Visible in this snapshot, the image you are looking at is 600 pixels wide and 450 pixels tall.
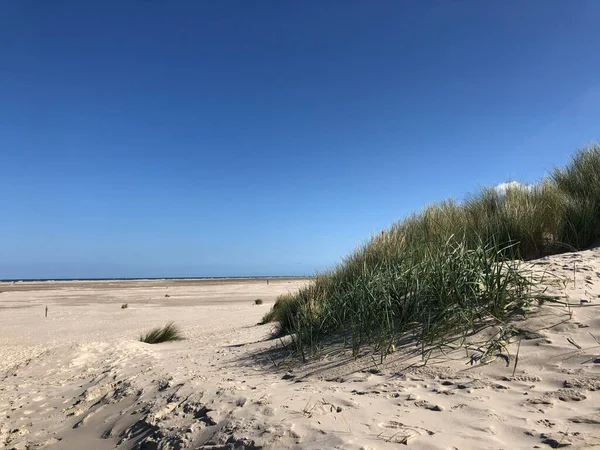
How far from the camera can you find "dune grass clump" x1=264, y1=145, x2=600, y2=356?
420 cm

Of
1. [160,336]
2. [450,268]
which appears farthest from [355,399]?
[160,336]

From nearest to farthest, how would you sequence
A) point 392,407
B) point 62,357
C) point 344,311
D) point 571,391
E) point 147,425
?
point 571,391 → point 392,407 → point 147,425 → point 344,311 → point 62,357

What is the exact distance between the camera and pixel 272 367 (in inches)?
189

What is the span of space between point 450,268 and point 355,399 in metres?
2.03

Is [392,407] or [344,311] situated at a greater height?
[344,311]

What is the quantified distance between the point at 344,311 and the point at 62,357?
20.8 feet

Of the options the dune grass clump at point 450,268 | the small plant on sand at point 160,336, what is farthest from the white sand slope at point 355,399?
the small plant on sand at point 160,336

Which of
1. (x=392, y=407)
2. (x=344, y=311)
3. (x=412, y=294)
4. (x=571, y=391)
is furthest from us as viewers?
(x=344, y=311)

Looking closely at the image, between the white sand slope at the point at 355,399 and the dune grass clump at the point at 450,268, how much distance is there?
13.3 inches

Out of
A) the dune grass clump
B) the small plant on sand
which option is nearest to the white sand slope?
the dune grass clump

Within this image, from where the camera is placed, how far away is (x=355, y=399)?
10.3 ft

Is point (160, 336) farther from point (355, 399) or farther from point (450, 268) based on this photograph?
point (355, 399)

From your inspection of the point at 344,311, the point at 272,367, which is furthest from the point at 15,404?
the point at 344,311

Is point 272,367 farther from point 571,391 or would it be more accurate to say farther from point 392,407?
point 571,391
